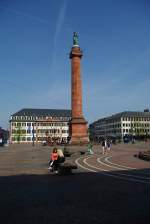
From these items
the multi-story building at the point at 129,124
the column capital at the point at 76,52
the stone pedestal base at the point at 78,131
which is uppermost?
A: the column capital at the point at 76,52

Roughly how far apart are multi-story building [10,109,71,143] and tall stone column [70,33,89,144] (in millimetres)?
99261

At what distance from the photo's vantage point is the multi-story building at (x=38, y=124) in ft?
575

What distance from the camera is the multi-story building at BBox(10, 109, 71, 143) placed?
175250 mm

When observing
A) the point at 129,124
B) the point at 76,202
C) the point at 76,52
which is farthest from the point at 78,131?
the point at 129,124

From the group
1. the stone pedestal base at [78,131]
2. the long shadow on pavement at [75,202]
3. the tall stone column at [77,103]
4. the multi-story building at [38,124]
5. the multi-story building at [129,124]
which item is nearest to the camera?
the long shadow on pavement at [75,202]

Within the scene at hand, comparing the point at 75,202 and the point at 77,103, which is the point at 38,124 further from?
the point at 75,202

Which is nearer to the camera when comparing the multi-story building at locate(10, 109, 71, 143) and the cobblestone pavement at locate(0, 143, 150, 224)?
the cobblestone pavement at locate(0, 143, 150, 224)

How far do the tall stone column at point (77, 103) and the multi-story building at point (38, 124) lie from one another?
99261mm

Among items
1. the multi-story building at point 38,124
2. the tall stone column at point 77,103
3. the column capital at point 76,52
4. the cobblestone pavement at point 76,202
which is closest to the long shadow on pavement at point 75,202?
the cobblestone pavement at point 76,202

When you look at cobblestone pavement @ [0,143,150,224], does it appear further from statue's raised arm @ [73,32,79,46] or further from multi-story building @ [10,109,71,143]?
multi-story building @ [10,109,71,143]

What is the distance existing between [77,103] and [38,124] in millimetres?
107908

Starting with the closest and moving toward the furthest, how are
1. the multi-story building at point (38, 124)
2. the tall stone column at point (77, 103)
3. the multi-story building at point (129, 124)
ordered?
the tall stone column at point (77, 103) → the multi-story building at point (38, 124) → the multi-story building at point (129, 124)

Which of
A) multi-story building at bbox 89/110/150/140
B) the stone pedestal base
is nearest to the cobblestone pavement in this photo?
the stone pedestal base

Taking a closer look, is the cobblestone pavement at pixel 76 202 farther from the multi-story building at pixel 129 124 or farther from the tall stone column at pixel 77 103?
the multi-story building at pixel 129 124
